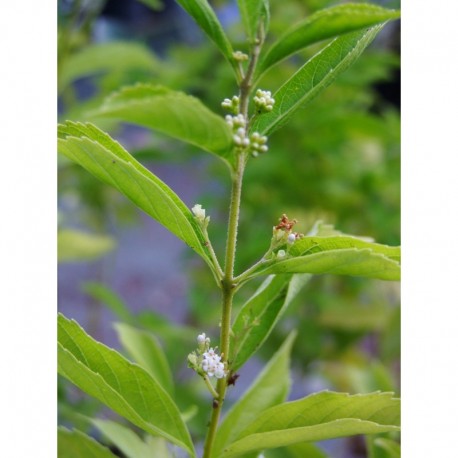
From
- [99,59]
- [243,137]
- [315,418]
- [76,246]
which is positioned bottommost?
[315,418]

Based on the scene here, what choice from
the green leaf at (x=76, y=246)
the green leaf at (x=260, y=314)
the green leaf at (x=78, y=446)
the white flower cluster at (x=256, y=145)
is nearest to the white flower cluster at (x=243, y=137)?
the white flower cluster at (x=256, y=145)

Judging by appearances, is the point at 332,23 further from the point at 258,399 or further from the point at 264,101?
the point at 258,399

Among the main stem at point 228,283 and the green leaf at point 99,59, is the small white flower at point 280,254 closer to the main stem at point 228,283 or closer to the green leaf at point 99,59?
the main stem at point 228,283

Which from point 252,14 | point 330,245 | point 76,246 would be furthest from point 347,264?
point 76,246

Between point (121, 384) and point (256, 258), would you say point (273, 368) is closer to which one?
point (121, 384)

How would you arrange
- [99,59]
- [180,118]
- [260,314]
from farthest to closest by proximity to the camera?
1. [99,59]
2. [260,314]
3. [180,118]

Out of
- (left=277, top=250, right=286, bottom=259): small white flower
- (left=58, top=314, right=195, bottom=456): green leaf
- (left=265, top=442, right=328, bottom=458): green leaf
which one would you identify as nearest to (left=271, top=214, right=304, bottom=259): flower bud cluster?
(left=277, top=250, right=286, bottom=259): small white flower
